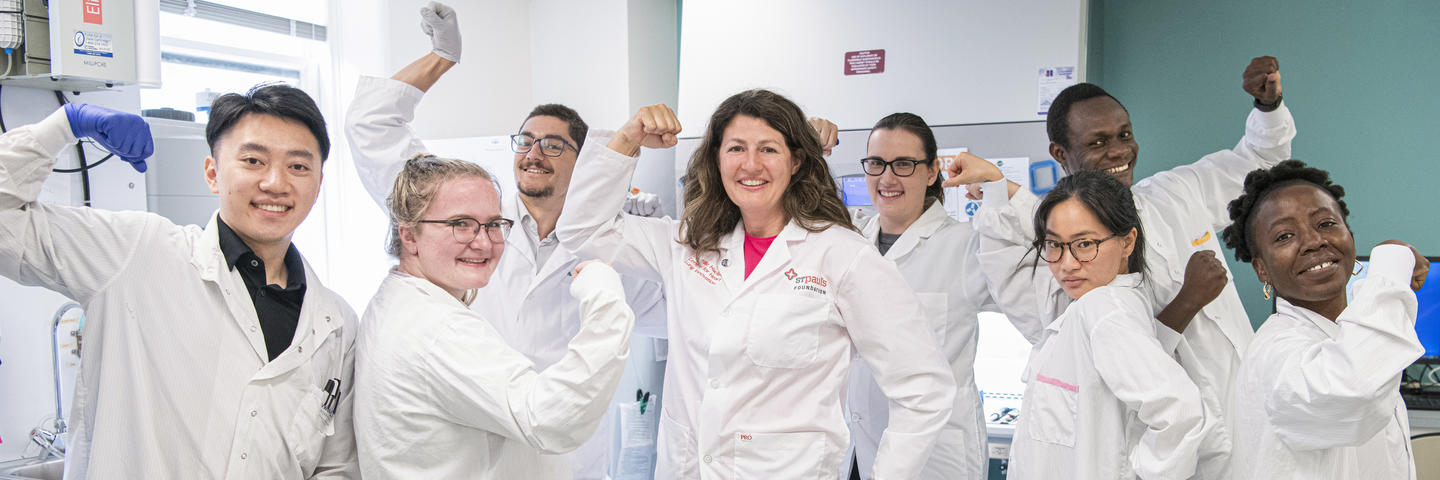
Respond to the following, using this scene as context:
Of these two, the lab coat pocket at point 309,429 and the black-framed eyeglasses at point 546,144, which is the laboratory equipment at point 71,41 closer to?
the black-framed eyeglasses at point 546,144

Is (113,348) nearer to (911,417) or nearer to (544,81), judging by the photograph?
(911,417)

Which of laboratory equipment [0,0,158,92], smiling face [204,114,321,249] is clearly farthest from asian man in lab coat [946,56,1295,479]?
laboratory equipment [0,0,158,92]

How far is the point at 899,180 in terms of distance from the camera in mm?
2258

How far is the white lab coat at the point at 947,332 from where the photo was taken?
2.18 meters

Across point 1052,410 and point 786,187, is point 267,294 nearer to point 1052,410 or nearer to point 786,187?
point 786,187

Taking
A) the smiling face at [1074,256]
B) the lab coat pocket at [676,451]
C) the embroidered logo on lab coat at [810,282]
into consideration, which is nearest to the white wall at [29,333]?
the lab coat pocket at [676,451]

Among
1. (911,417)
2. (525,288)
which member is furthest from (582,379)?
(525,288)

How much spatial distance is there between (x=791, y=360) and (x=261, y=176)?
927 mm

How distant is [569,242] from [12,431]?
1724 millimetres

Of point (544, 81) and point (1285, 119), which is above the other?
point (544, 81)

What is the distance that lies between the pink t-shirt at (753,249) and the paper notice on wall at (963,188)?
1.09m

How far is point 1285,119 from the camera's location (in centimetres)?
207

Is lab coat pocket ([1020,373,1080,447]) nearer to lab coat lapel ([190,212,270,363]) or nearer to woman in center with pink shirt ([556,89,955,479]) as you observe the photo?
woman in center with pink shirt ([556,89,955,479])

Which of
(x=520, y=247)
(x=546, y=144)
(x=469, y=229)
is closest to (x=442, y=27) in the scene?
(x=546, y=144)
